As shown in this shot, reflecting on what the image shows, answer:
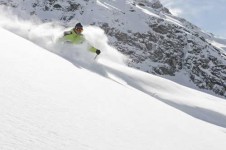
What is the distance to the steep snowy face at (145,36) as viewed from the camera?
314 ft

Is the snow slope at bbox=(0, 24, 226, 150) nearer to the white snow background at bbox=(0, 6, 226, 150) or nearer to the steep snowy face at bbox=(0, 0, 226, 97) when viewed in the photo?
the white snow background at bbox=(0, 6, 226, 150)

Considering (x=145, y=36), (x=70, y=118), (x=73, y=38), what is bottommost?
(x=70, y=118)

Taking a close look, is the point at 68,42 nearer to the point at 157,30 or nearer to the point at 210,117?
the point at 210,117

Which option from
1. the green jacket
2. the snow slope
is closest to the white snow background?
the snow slope

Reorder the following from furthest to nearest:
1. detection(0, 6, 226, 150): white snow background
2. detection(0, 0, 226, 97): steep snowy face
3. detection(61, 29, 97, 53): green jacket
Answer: detection(0, 0, 226, 97): steep snowy face → detection(61, 29, 97, 53): green jacket → detection(0, 6, 226, 150): white snow background

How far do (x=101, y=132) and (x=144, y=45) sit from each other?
97165 millimetres

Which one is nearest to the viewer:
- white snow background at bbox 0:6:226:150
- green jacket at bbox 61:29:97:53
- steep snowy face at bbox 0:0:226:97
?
white snow background at bbox 0:6:226:150

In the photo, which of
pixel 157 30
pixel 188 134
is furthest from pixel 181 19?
pixel 188 134

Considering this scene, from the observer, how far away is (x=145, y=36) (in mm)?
102188

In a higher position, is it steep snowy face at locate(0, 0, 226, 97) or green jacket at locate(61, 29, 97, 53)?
steep snowy face at locate(0, 0, 226, 97)

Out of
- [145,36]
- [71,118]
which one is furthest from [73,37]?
[145,36]

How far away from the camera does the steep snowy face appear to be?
95.8m

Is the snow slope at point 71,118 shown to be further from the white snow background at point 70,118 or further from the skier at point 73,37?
the skier at point 73,37

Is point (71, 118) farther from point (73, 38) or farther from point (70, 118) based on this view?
point (73, 38)
